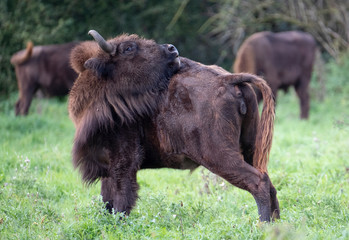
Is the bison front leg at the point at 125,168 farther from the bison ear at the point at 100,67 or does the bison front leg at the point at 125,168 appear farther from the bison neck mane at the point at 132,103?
the bison ear at the point at 100,67

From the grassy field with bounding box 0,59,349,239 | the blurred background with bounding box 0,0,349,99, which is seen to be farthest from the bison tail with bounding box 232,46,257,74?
the blurred background with bounding box 0,0,349,99

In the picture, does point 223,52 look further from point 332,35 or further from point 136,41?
point 136,41

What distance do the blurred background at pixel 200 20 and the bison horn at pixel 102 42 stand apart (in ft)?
28.4

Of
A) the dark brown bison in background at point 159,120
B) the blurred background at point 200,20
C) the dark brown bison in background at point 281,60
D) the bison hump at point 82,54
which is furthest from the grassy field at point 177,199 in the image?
the blurred background at point 200,20

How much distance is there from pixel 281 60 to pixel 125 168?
7.44 meters

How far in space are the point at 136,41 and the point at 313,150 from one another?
11.9 feet

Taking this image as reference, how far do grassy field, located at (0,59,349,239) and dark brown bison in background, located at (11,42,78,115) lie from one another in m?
2.64

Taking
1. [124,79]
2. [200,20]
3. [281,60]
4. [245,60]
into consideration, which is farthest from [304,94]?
[124,79]

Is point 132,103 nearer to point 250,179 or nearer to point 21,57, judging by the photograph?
point 250,179

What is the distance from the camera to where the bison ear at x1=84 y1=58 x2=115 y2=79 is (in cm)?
461

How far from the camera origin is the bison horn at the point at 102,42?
179 inches

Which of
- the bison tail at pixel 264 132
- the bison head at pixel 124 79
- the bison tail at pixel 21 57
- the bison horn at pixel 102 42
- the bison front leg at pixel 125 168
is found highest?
the bison horn at pixel 102 42

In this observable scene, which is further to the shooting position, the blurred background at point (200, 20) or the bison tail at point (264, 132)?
the blurred background at point (200, 20)

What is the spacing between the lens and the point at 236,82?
4305 millimetres
